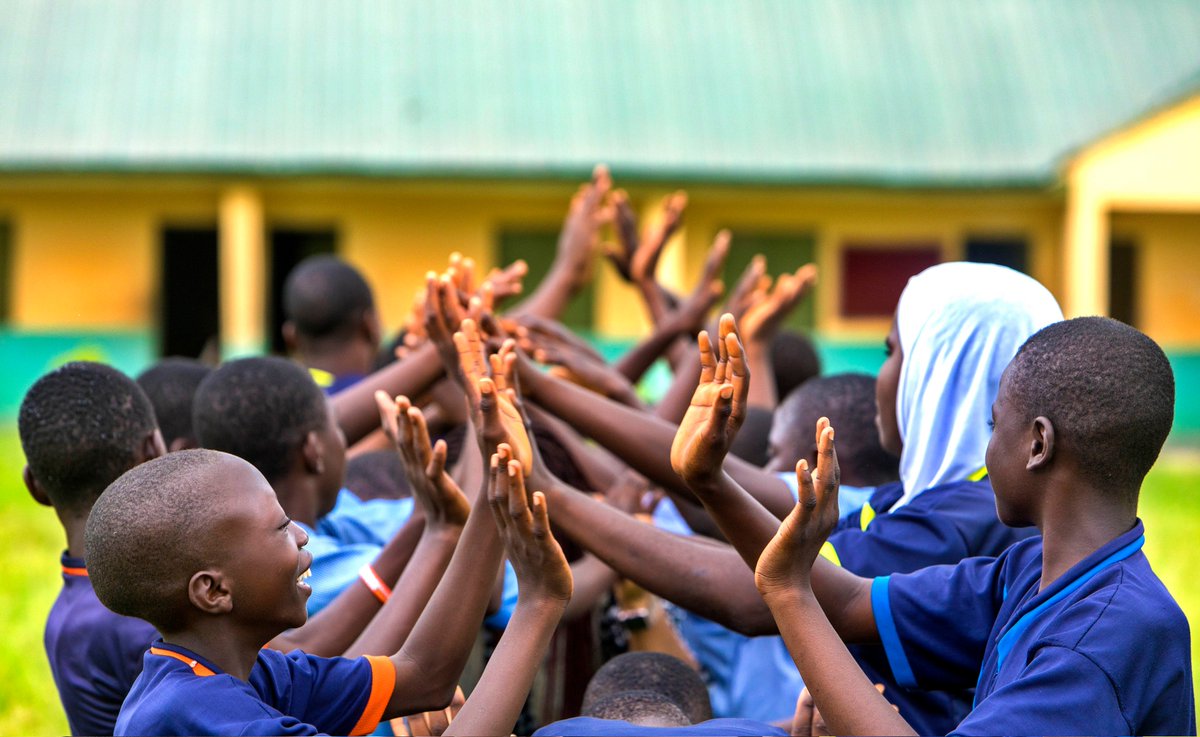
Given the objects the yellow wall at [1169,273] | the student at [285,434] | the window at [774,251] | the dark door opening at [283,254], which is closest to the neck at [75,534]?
the student at [285,434]

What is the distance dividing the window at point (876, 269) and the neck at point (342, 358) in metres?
10.7

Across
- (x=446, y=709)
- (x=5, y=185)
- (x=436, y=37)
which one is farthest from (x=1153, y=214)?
(x=446, y=709)

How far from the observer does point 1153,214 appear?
52.0ft

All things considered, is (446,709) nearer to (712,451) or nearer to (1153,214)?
(712,451)

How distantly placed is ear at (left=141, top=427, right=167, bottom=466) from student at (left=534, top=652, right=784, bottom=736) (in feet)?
3.69

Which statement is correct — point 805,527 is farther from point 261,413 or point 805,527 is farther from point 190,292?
point 190,292

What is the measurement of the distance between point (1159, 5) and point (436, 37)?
8.72m

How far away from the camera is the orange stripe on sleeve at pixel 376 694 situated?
2.40 metres

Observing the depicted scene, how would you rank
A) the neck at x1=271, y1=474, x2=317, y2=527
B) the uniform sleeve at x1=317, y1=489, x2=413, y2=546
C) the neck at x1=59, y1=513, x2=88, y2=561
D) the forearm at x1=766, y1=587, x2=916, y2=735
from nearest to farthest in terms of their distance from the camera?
the forearm at x1=766, y1=587, x2=916, y2=735, the neck at x1=59, y1=513, x2=88, y2=561, the neck at x1=271, y1=474, x2=317, y2=527, the uniform sleeve at x1=317, y1=489, x2=413, y2=546

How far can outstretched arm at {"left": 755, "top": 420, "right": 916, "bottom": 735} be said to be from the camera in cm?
209

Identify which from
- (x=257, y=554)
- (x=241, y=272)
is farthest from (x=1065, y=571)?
(x=241, y=272)

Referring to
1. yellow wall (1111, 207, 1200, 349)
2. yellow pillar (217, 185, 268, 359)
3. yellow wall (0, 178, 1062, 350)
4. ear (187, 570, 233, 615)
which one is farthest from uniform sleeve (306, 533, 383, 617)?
yellow wall (1111, 207, 1200, 349)

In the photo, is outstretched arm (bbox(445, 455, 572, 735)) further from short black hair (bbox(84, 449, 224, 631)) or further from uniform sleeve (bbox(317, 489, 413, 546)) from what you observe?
uniform sleeve (bbox(317, 489, 413, 546))

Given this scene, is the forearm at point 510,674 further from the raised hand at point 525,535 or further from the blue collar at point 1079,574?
the blue collar at point 1079,574
